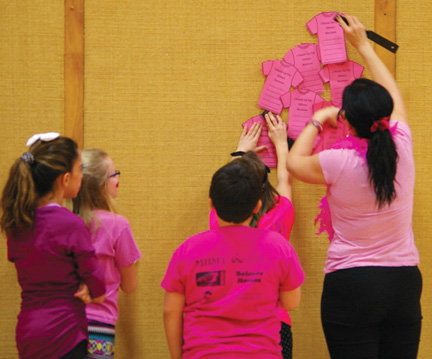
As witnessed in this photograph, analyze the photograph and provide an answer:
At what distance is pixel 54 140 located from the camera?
1.62m

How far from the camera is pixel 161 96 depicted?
229 centimetres

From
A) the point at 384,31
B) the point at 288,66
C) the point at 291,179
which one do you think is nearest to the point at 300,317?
the point at 291,179

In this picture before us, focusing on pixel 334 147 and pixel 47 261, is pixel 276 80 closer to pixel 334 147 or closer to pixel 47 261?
A: pixel 334 147

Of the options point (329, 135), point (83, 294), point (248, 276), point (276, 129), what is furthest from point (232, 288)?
point (329, 135)

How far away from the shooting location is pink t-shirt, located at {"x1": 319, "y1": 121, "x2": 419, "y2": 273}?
1638mm

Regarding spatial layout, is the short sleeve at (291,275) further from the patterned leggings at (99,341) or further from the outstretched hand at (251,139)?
the outstretched hand at (251,139)

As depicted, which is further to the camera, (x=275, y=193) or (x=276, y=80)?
(x=276, y=80)

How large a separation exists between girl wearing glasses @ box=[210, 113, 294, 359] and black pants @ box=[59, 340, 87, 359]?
0.63 meters

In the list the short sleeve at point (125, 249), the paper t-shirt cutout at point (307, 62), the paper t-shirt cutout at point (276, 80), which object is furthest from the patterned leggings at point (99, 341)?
the paper t-shirt cutout at point (307, 62)

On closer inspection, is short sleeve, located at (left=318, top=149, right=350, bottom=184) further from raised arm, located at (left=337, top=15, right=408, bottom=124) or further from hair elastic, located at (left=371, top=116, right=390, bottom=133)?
raised arm, located at (left=337, top=15, right=408, bottom=124)

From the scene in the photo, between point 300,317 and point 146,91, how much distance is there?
4.08 feet

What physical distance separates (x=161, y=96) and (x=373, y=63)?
92cm

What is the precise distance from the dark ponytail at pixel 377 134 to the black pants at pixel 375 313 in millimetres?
247

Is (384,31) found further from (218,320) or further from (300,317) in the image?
(218,320)
